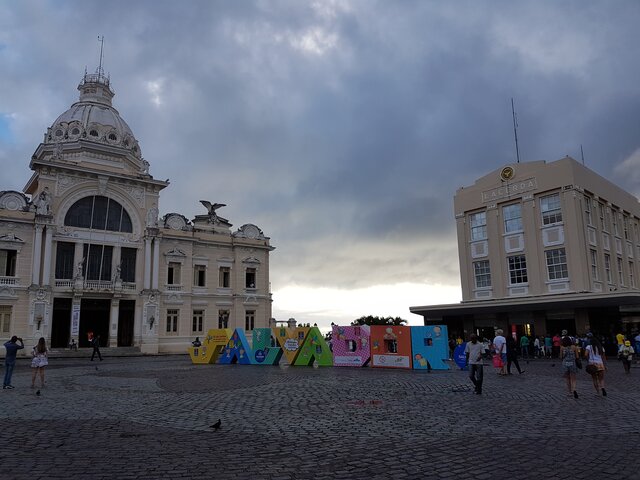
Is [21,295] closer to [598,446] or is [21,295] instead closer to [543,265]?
[543,265]

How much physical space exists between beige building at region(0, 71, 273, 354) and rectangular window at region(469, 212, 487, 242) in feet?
73.3

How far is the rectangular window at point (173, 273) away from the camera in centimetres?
4600

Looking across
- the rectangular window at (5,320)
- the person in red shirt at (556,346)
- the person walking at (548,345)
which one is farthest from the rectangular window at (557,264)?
the rectangular window at (5,320)

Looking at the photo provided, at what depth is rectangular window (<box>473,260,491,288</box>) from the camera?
3656cm

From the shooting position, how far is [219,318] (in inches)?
1900

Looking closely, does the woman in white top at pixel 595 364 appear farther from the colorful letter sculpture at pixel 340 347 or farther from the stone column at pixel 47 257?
the stone column at pixel 47 257

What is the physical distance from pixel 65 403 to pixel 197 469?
757 centimetres

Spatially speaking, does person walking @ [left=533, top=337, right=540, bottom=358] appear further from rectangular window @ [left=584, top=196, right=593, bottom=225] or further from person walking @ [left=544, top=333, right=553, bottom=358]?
rectangular window @ [left=584, top=196, right=593, bottom=225]

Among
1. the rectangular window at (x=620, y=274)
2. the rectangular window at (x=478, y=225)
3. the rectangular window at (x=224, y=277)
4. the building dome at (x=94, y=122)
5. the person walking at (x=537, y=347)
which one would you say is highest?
the building dome at (x=94, y=122)

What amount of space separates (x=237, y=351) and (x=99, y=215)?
22.6 meters

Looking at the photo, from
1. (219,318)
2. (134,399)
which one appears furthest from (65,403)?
(219,318)

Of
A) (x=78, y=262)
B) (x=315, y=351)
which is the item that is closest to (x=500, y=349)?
(x=315, y=351)

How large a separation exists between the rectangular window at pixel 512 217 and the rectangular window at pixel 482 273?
3.01 metres

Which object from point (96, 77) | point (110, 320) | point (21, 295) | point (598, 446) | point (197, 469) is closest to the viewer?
point (197, 469)
